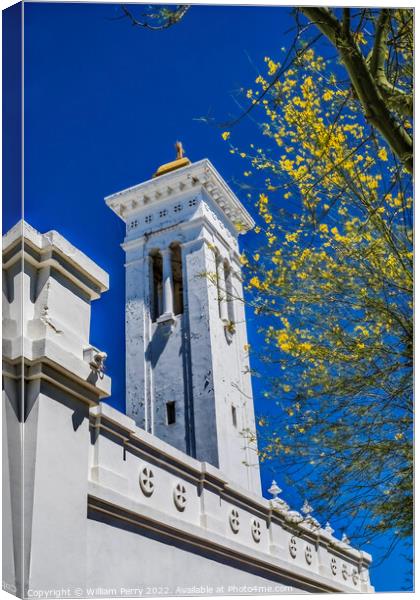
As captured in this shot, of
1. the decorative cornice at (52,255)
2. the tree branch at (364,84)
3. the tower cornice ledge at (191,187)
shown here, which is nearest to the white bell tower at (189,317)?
the tower cornice ledge at (191,187)

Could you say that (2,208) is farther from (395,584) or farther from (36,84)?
(395,584)

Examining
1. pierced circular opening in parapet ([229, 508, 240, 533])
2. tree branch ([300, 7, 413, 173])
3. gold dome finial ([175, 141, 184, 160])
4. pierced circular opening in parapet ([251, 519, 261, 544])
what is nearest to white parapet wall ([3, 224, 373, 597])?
pierced circular opening in parapet ([229, 508, 240, 533])

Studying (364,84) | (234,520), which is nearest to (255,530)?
(234,520)

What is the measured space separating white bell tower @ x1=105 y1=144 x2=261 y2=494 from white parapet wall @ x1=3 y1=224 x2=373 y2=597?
1.25 meters

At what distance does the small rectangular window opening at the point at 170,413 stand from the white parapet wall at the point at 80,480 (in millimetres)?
6009

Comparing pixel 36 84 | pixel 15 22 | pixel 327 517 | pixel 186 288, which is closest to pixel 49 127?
pixel 36 84

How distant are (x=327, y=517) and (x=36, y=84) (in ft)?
18.1

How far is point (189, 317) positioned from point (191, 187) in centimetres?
457

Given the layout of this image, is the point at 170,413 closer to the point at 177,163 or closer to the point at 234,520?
the point at 234,520

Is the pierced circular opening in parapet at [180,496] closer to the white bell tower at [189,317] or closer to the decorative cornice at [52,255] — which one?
the white bell tower at [189,317]

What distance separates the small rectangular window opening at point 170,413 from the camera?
15.0 meters

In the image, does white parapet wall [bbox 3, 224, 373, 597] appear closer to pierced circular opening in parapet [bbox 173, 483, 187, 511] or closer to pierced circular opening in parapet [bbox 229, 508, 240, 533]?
pierced circular opening in parapet [bbox 173, 483, 187, 511]

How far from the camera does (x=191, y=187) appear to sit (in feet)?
34.8

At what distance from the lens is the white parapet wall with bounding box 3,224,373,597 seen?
18.7 feet
